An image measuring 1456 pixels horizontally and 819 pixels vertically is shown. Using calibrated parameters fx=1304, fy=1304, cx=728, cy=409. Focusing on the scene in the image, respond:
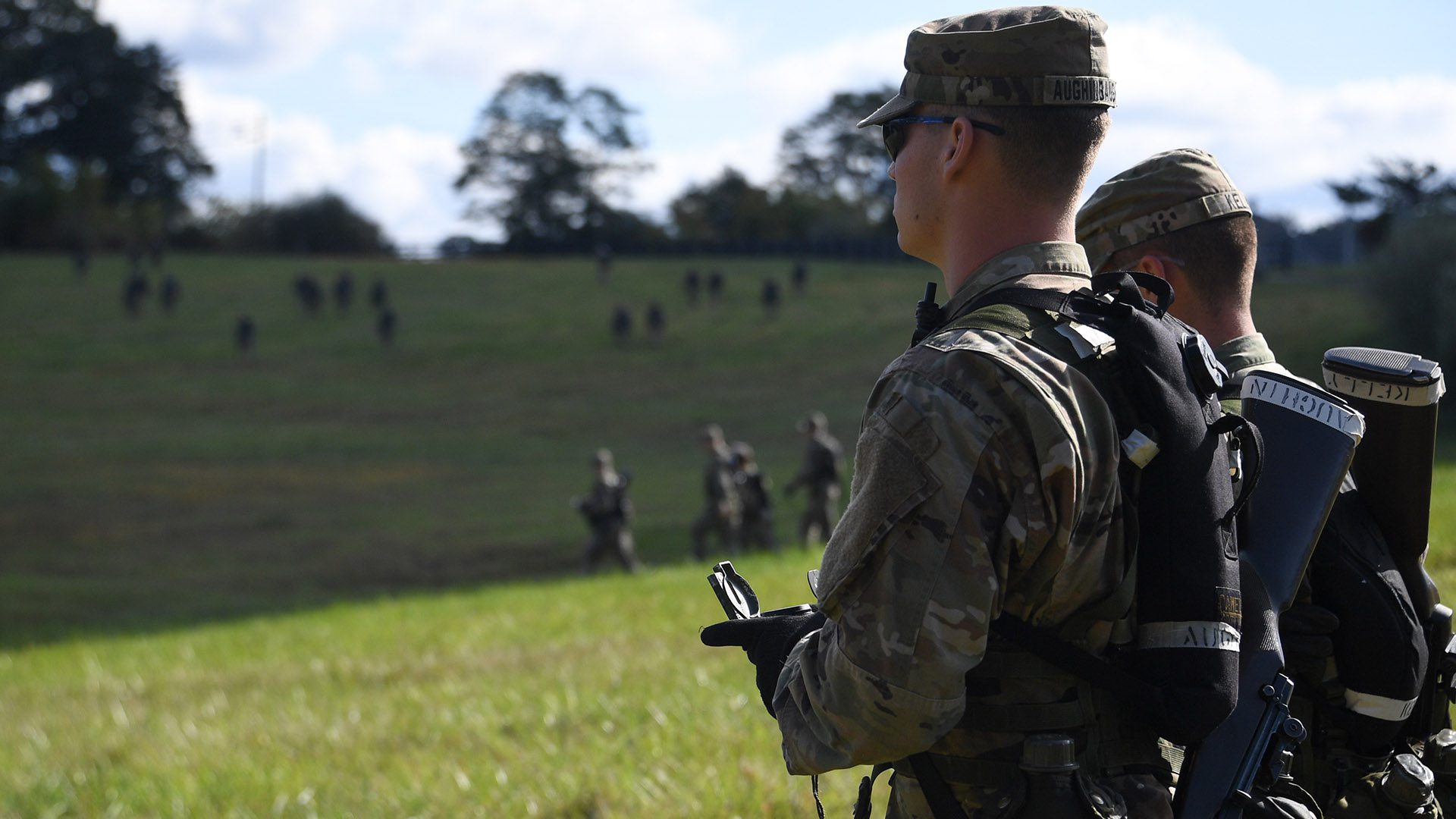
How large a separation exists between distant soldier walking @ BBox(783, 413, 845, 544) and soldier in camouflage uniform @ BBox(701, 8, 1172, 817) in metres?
15.4

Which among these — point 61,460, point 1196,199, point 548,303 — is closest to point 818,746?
point 1196,199

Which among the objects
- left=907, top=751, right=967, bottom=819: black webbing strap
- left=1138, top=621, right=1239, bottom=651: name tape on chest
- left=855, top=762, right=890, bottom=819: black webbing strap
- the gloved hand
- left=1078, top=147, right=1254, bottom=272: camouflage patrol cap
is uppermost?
left=1078, top=147, right=1254, bottom=272: camouflage patrol cap

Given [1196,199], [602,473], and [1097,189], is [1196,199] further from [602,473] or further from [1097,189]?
[602,473]

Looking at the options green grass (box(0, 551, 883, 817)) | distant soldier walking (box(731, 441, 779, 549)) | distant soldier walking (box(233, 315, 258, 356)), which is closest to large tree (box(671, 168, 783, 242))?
distant soldier walking (box(233, 315, 258, 356))

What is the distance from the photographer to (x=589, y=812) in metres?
4.61

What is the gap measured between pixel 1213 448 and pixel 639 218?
270 ft

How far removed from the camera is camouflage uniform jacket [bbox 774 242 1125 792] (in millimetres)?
1855

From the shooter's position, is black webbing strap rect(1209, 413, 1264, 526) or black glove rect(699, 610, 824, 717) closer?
black webbing strap rect(1209, 413, 1264, 526)

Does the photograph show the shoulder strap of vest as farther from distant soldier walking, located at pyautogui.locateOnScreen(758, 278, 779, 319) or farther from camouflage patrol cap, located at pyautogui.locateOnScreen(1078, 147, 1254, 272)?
distant soldier walking, located at pyautogui.locateOnScreen(758, 278, 779, 319)

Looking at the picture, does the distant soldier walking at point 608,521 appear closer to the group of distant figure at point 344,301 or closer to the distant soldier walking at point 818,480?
the distant soldier walking at point 818,480

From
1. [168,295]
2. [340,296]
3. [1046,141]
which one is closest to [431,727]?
[1046,141]

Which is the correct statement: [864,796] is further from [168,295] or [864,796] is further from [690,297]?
[168,295]

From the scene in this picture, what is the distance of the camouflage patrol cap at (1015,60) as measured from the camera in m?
1.99

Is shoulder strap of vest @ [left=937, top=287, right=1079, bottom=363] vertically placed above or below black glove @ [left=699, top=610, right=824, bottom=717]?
above
